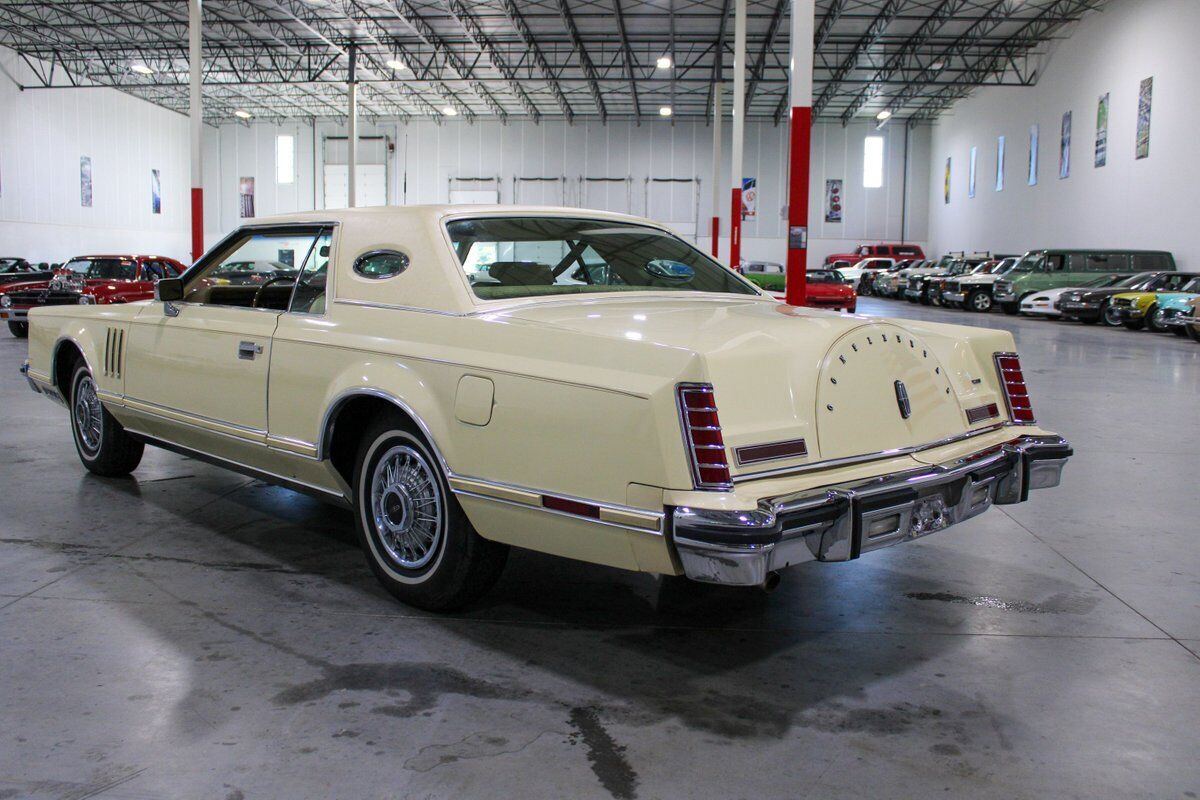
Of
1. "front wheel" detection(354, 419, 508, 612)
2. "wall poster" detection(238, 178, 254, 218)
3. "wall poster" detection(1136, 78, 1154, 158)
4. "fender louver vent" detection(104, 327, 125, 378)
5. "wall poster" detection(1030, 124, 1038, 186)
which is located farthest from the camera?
"wall poster" detection(238, 178, 254, 218)

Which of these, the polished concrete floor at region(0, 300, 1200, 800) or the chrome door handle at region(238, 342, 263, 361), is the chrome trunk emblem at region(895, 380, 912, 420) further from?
the chrome door handle at region(238, 342, 263, 361)

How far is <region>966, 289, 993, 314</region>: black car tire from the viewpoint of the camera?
2794 centimetres

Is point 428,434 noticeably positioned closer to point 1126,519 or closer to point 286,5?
point 1126,519

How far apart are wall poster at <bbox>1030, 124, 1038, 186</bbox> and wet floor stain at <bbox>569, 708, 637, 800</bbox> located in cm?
3306

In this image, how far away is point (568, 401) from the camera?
2.99 m

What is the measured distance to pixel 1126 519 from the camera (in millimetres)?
5219

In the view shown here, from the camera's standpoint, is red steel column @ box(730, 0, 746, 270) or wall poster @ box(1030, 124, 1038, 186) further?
wall poster @ box(1030, 124, 1038, 186)

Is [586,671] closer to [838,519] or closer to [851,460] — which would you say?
[838,519]

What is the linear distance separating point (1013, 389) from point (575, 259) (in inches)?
72.0

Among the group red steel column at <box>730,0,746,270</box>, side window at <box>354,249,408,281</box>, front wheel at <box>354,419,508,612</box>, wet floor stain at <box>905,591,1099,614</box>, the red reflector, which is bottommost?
wet floor stain at <box>905,591,1099,614</box>

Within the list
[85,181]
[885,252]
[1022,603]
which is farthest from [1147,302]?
[85,181]

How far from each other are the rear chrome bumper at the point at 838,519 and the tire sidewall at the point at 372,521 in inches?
40.7

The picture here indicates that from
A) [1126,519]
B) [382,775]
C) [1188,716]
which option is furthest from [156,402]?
[1126,519]

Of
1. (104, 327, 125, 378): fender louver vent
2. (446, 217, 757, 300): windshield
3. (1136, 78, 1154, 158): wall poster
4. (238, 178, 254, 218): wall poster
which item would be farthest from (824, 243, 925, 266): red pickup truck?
(104, 327, 125, 378): fender louver vent
